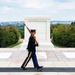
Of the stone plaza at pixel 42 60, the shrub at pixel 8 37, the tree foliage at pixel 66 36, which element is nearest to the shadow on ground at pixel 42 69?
the stone plaza at pixel 42 60

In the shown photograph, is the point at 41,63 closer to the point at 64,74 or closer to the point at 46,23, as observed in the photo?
the point at 64,74

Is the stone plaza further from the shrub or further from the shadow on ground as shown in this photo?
the shrub

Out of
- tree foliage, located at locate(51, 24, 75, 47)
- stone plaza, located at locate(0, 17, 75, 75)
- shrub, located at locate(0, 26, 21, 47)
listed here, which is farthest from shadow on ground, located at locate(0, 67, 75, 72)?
shrub, located at locate(0, 26, 21, 47)

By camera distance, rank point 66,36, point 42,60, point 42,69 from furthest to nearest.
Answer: point 66,36, point 42,60, point 42,69

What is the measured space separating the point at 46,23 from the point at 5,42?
129 feet

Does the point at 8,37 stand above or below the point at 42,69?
below

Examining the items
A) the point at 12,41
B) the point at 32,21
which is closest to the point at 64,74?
the point at 32,21

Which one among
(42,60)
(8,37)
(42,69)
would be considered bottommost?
(8,37)

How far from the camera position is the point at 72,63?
968 cm

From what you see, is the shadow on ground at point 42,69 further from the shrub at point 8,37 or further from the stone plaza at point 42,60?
the shrub at point 8,37

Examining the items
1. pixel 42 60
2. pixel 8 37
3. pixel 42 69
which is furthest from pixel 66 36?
pixel 42 69

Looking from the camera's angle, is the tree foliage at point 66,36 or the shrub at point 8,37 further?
the shrub at point 8,37

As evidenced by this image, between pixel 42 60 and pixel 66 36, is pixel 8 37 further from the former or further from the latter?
pixel 42 60

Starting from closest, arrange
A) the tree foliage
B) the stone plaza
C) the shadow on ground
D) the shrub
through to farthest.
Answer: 1. the stone plaza
2. the shadow on ground
3. the tree foliage
4. the shrub
